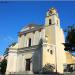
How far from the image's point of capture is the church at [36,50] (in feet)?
107

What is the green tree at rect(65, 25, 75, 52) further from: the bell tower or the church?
the bell tower

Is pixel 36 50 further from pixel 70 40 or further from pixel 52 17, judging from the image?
pixel 70 40

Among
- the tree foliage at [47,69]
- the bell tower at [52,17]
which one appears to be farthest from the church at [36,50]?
the tree foliage at [47,69]

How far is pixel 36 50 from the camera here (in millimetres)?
33781

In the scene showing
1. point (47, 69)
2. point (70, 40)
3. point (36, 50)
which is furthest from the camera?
point (36, 50)

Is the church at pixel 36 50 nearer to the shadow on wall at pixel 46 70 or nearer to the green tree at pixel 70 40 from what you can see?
the shadow on wall at pixel 46 70

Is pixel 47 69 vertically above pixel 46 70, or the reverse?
pixel 47 69

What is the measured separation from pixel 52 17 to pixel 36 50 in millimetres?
9455

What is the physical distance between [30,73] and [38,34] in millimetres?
8031

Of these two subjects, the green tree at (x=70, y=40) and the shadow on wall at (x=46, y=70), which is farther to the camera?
the shadow on wall at (x=46, y=70)

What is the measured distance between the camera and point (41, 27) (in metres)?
35.5

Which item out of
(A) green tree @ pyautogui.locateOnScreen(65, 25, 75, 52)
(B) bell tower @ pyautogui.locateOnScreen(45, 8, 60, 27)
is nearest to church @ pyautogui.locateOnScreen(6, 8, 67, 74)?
(B) bell tower @ pyautogui.locateOnScreen(45, 8, 60, 27)

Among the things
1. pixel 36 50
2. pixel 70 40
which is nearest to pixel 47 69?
pixel 36 50

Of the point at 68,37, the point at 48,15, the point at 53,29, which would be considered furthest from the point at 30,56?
the point at 68,37
